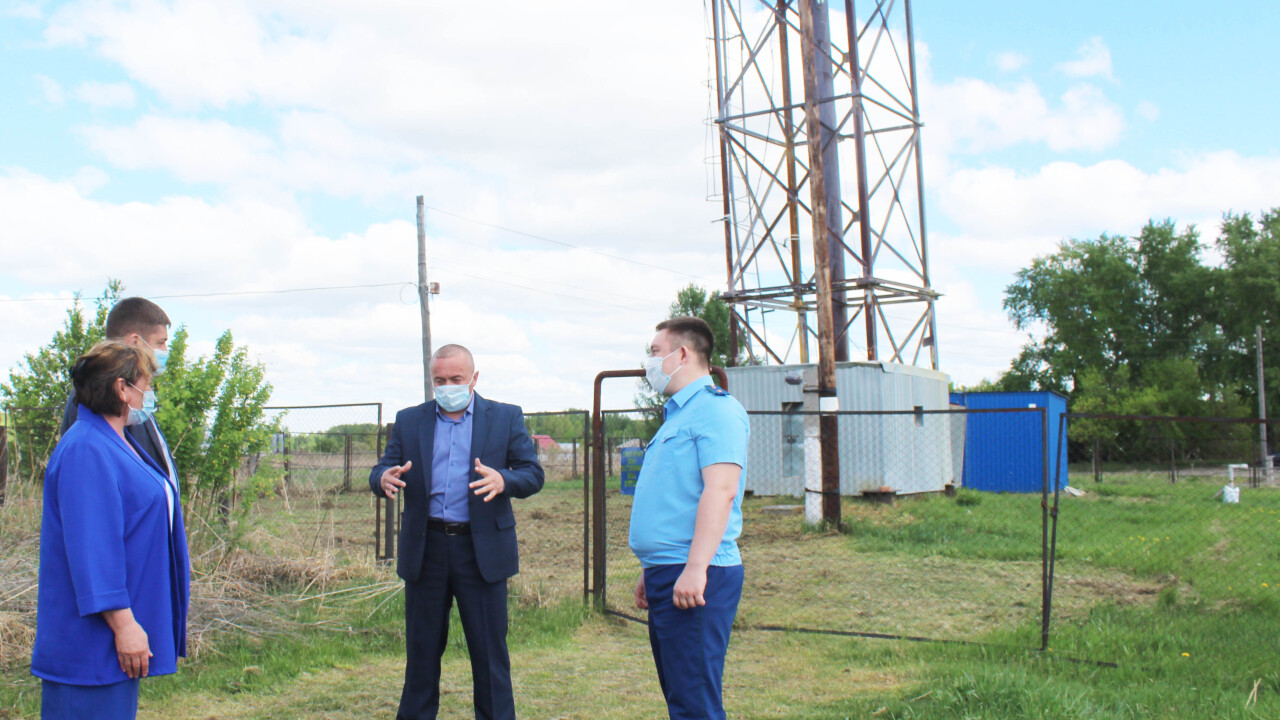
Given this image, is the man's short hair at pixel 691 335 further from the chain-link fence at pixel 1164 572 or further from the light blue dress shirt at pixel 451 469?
the chain-link fence at pixel 1164 572

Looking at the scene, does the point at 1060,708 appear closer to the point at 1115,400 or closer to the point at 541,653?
the point at 541,653

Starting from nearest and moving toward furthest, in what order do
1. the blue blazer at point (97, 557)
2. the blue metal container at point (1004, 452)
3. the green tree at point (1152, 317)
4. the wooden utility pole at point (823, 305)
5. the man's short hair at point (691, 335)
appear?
the blue blazer at point (97, 557) → the man's short hair at point (691, 335) → the wooden utility pole at point (823, 305) → the blue metal container at point (1004, 452) → the green tree at point (1152, 317)

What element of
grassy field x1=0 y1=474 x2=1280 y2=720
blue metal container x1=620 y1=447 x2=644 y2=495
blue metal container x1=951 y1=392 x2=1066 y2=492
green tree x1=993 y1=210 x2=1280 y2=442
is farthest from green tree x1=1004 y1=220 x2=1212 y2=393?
grassy field x1=0 y1=474 x2=1280 y2=720

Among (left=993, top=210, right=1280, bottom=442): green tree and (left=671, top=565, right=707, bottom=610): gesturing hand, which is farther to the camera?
(left=993, top=210, right=1280, bottom=442): green tree

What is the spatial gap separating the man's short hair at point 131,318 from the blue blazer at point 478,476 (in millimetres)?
1201

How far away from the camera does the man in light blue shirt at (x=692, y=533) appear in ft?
10.5

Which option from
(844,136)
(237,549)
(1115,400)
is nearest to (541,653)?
(237,549)

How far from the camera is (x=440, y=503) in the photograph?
14.9 feet

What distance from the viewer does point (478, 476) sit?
14.9 ft

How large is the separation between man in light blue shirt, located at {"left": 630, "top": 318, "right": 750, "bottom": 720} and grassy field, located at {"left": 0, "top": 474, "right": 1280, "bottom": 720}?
2103 millimetres

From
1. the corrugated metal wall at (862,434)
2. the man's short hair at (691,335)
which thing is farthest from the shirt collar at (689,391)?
the corrugated metal wall at (862,434)

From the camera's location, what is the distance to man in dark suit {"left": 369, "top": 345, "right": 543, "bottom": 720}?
4473 millimetres

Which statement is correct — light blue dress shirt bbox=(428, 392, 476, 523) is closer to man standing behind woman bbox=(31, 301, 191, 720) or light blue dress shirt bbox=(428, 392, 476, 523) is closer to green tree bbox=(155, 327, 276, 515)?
man standing behind woman bbox=(31, 301, 191, 720)

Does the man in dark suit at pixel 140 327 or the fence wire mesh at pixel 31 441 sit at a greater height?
the man in dark suit at pixel 140 327
